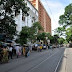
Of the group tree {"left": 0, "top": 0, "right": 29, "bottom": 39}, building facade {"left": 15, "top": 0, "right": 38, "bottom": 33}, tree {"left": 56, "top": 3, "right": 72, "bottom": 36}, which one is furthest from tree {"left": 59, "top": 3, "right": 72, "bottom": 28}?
tree {"left": 0, "top": 0, "right": 29, "bottom": 39}

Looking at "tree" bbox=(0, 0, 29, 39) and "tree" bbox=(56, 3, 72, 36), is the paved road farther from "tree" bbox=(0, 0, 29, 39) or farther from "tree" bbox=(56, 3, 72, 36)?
"tree" bbox=(56, 3, 72, 36)

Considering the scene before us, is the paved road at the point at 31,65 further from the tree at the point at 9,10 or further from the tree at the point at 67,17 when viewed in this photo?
the tree at the point at 67,17

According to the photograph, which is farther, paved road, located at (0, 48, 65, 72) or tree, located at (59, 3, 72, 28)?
tree, located at (59, 3, 72, 28)

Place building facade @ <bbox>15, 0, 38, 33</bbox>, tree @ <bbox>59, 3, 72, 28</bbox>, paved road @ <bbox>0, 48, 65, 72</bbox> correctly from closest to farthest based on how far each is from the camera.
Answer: paved road @ <bbox>0, 48, 65, 72</bbox>
building facade @ <bbox>15, 0, 38, 33</bbox>
tree @ <bbox>59, 3, 72, 28</bbox>

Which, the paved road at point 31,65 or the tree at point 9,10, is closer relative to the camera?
the paved road at point 31,65

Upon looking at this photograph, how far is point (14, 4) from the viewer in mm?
16750

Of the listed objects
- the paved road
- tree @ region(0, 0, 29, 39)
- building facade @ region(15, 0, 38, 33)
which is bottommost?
the paved road

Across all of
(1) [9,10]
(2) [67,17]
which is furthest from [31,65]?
(2) [67,17]

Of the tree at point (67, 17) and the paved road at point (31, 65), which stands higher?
the tree at point (67, 17)

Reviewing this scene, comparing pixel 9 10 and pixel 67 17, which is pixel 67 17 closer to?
pixel 67 17

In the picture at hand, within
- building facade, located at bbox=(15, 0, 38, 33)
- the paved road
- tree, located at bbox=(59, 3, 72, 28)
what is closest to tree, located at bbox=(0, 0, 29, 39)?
the paved road

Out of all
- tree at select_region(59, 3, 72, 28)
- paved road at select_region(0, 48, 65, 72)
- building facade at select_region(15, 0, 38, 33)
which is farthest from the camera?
tree at select_region(59, 3, 72, 28)

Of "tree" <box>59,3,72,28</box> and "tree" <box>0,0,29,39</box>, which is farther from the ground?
"tree" <box>59,3,72,28</box>

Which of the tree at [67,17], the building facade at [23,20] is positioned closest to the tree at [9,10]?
the building facade at [23,20]
